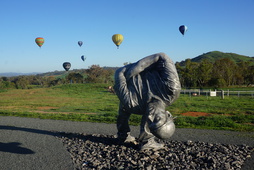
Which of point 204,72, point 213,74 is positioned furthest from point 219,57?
point 204,72

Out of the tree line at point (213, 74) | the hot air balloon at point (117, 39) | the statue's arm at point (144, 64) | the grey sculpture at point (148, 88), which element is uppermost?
the hot air balloon at point (117, 39)

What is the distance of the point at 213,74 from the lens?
165 ft

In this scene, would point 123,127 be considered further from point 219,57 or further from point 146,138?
point 219,57

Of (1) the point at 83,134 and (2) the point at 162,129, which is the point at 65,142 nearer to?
(1) the point at 83,134

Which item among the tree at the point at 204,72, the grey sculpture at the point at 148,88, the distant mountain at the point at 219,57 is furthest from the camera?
the distant mountain at the point at 219,57

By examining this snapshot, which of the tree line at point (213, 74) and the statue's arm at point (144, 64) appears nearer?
the statue's arm at point (144, 64)

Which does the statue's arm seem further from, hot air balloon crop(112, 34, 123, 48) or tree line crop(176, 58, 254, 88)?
tree line crop(176, 58, 254, 88)

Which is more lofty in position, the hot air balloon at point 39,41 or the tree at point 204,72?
the hot air balloon at point 39,41

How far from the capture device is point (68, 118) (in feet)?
46.2

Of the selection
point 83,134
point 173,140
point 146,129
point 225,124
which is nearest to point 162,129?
point 146,129

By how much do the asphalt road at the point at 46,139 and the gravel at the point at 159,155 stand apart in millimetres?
393

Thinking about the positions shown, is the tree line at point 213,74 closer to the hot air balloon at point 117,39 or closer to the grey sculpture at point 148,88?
the hot air balloon at point 117,39

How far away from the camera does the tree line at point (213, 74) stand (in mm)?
46156

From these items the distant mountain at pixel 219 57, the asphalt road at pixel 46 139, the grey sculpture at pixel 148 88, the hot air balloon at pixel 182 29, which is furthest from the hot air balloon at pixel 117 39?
the distant mountain at pixel 219 57
